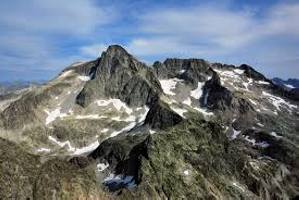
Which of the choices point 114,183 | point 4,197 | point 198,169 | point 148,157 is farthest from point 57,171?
point 198,169

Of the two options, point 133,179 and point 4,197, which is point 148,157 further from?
point 4,197

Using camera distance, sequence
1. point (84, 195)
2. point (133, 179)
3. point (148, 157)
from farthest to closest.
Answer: point (148, 157) < point (133, 179) < point (84, 195)

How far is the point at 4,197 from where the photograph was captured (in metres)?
99.3

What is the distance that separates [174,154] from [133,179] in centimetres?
2570

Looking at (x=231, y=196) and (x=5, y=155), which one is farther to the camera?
(x=231, y=196)

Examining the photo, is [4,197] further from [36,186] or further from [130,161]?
[130,161]

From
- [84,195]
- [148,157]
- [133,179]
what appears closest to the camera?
[84,195]

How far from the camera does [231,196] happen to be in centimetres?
19400

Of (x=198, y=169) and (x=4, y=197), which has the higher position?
(x=4, y=197)

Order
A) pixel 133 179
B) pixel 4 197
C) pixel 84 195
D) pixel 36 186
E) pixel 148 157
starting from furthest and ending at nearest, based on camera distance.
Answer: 1. pixel 148 157
2. pixel 133 179
3. pixel 84 195
4. pixel 36 186
5. pixel 4 197

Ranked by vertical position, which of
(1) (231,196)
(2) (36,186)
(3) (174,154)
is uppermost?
(2) (36,186)

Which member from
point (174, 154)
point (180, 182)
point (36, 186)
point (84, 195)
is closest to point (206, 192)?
point (180, 182)

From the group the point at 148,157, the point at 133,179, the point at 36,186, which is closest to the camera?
the point at 36,186

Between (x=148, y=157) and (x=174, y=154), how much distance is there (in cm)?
1285
